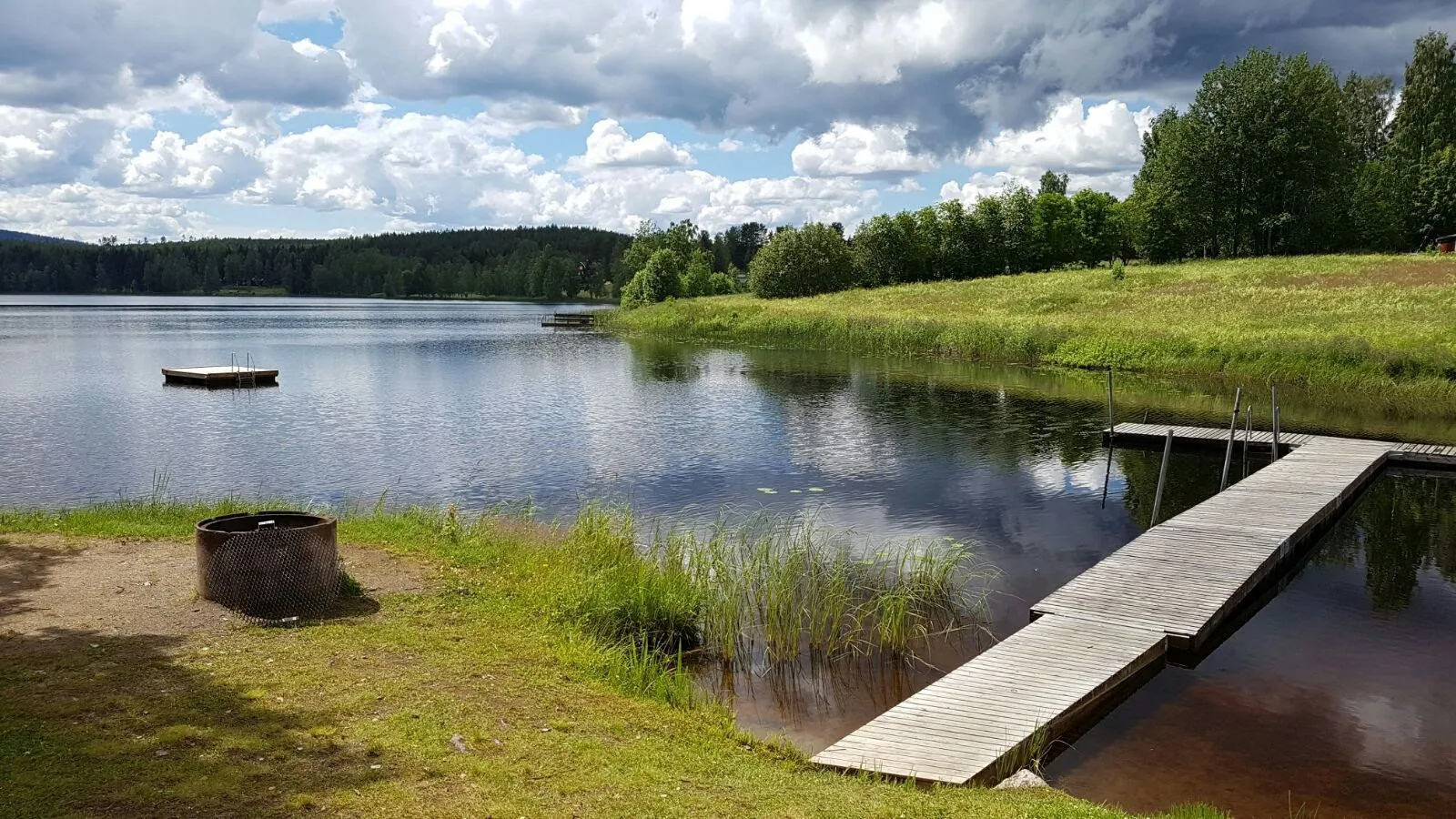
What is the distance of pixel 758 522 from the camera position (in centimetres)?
1738

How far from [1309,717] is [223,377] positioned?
37844mm

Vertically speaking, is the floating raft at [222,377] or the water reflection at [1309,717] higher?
the floating raft at [222,377]

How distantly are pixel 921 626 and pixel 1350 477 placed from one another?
1315 cm

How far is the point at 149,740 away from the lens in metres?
6.75

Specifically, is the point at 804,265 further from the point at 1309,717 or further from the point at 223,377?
the point at 1309,717

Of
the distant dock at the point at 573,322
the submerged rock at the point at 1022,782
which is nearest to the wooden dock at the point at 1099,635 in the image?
the submerged rock at the point at 1022,782

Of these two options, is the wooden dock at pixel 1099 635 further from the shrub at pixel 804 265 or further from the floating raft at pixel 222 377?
the shrub at pixel 804 265

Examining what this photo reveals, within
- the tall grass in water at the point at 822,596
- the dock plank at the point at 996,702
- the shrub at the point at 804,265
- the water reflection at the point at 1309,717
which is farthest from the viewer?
the shrub at the point at 804,265

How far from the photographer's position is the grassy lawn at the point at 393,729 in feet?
20.3

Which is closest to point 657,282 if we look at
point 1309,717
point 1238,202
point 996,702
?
point 1238,202

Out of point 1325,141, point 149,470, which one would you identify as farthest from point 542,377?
point 1325,141

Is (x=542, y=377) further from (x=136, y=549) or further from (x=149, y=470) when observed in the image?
(x=136, y=549)

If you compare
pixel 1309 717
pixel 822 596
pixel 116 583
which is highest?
pixel 116 583

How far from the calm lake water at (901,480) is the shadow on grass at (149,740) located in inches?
178
